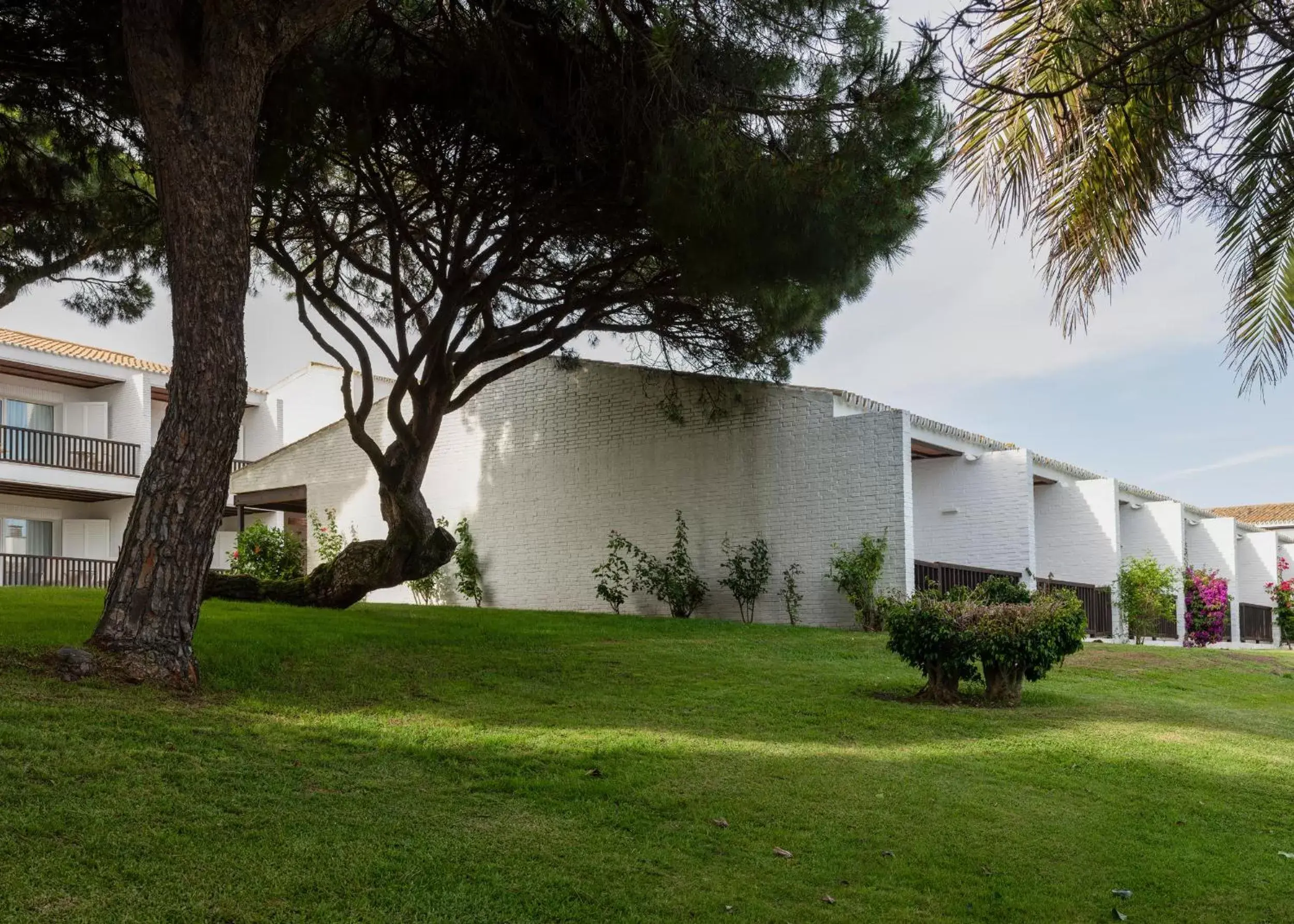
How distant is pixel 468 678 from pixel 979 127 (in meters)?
6.23

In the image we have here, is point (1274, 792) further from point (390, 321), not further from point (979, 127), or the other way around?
point (390, 321)

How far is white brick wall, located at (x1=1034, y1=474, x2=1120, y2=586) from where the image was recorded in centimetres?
2286

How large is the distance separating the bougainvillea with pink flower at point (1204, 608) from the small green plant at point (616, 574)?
1162cm

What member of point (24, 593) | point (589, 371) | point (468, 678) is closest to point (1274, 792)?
point (468, 678)

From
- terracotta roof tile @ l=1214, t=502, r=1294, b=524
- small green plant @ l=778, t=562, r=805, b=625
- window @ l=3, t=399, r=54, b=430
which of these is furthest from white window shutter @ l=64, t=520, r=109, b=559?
terracotta roof tile @ l=1214, t=502, r=1294, b=524

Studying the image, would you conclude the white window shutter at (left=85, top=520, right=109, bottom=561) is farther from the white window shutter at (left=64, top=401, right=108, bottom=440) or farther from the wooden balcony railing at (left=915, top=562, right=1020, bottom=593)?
the wooden balcony railing at (left=915, top=562, right=1020, bottom=593)

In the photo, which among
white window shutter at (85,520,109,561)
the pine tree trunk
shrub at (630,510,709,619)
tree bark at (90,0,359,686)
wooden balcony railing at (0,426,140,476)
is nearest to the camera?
tree bark at (90,0,359,686)

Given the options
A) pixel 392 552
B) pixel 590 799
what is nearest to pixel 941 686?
pixel 590 799

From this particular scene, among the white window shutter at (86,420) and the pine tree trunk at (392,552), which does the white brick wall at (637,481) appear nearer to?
the pine tree trunk at (392,552)

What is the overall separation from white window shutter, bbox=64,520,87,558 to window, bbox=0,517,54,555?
0.31 meters

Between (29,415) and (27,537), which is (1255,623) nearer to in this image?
(27,537)

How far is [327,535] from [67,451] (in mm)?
8672

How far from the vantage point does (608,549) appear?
20.9 metres

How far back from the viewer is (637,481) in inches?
817
